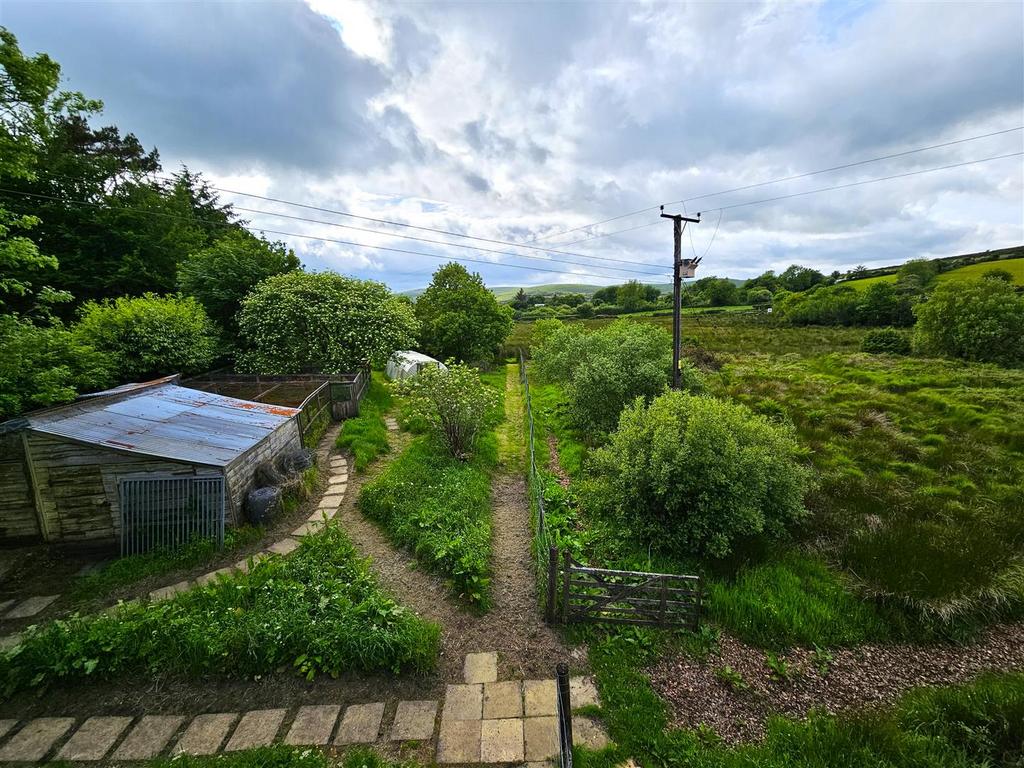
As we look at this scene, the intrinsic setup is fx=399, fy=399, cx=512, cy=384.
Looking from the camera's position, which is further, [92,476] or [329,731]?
[92,476]

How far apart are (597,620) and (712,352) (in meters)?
31.8

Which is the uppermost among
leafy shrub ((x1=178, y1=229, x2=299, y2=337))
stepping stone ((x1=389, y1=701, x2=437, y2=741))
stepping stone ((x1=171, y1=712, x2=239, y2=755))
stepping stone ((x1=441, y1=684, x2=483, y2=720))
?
leafy shrub ((x1=178, y1=229, x2=299, y2=337))

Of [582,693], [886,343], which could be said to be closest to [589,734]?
[582,693]

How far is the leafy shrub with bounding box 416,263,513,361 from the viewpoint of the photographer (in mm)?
26125

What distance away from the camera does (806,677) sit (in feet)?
17.8

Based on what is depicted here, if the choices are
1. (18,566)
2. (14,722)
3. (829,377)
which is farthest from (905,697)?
(829,377)

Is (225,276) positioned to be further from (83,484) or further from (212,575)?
(212,575)

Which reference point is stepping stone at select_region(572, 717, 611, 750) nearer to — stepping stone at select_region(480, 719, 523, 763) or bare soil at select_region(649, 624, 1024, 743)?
stepping stone at select_region(480, 719, 523, 763)

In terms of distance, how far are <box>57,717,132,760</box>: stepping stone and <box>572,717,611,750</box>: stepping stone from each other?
197 inches

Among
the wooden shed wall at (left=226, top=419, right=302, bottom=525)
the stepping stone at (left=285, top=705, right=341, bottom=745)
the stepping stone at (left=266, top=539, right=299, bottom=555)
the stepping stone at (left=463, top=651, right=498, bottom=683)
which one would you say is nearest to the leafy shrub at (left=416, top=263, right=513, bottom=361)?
the wooden shed wall at (left=226, top=419, right=302, bottom=525)

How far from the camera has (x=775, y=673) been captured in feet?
17.9

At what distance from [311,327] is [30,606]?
1232 centimetres

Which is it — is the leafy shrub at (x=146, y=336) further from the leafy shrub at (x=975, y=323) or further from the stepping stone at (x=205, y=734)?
the leafy shrub at (x=975, y=323)

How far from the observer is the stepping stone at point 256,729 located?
430cm
